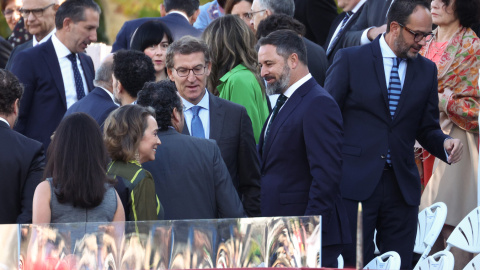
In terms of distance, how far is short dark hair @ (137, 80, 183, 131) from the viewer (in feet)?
17.5

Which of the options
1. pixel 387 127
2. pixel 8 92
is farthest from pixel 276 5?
pixel 8 92

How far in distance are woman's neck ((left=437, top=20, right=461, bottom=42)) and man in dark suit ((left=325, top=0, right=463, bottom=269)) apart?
124cm

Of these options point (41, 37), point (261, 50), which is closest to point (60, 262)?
point (261, 50)

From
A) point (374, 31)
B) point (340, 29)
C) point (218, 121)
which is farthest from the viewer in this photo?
point (340, 29)

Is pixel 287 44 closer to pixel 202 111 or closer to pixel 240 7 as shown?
pixel 202 111

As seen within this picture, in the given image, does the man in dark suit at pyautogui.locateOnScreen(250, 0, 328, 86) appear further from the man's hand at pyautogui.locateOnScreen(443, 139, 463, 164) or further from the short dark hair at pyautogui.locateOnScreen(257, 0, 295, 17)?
the man's hand at pyautogui.locateOnScreen(443, 139, 463, 164)

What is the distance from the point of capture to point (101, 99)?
624cm

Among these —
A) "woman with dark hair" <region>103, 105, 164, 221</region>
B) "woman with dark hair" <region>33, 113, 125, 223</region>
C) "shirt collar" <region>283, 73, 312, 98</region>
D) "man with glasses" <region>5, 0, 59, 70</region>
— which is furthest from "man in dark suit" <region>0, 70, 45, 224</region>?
"man with glasses" <region>5, 0, 59, 70</region>

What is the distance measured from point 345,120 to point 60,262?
314 centimetres

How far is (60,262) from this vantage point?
3.48 metres

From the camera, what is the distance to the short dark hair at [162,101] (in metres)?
5.32

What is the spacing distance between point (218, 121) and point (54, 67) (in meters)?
1.79

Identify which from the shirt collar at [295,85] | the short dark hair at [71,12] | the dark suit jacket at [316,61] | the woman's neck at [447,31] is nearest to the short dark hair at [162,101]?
the shirt collar at [295,85]

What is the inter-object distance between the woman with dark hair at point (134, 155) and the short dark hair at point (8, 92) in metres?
0.62
